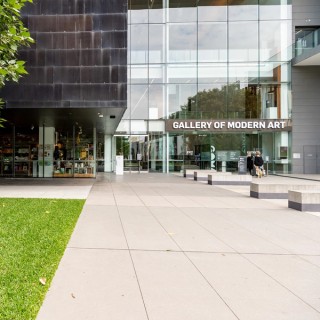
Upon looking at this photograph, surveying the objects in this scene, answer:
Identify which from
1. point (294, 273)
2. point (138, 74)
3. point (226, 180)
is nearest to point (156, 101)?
point (138, 74)

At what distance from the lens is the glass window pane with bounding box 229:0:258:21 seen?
3469 cm

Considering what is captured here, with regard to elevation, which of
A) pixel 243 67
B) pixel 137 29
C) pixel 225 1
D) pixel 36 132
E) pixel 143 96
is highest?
pixel 225 1

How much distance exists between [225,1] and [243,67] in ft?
21.8

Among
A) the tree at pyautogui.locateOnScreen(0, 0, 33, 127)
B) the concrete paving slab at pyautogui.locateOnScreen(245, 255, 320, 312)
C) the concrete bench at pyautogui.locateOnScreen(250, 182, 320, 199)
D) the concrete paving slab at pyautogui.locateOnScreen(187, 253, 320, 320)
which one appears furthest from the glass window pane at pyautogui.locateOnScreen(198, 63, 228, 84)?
the concrete paving slab at pyautogui.locateOnScreen(187, 253, 320, 320)

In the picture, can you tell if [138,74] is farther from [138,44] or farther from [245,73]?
[245,73]

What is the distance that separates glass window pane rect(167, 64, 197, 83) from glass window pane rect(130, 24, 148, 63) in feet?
8.92

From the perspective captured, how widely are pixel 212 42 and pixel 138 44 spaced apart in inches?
277

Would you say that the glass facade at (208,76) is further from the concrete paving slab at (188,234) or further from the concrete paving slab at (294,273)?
the concrete paving slab at (294,273)

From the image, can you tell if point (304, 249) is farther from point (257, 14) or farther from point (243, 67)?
point (257, 14)

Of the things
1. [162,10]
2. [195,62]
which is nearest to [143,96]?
[195,62]

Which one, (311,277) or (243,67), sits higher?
(243,67)

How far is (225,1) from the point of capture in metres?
35.0

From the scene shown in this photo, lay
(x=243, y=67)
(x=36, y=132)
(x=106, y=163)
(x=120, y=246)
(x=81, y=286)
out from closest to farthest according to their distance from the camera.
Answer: (x=81, y=286) < (x=120, y=246) < (x=36, y=132) < (x=243, y=67) < (x=106, y=163)

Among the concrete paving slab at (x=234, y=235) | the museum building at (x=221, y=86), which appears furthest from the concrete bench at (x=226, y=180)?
the museum building at (x=221, y=86)
